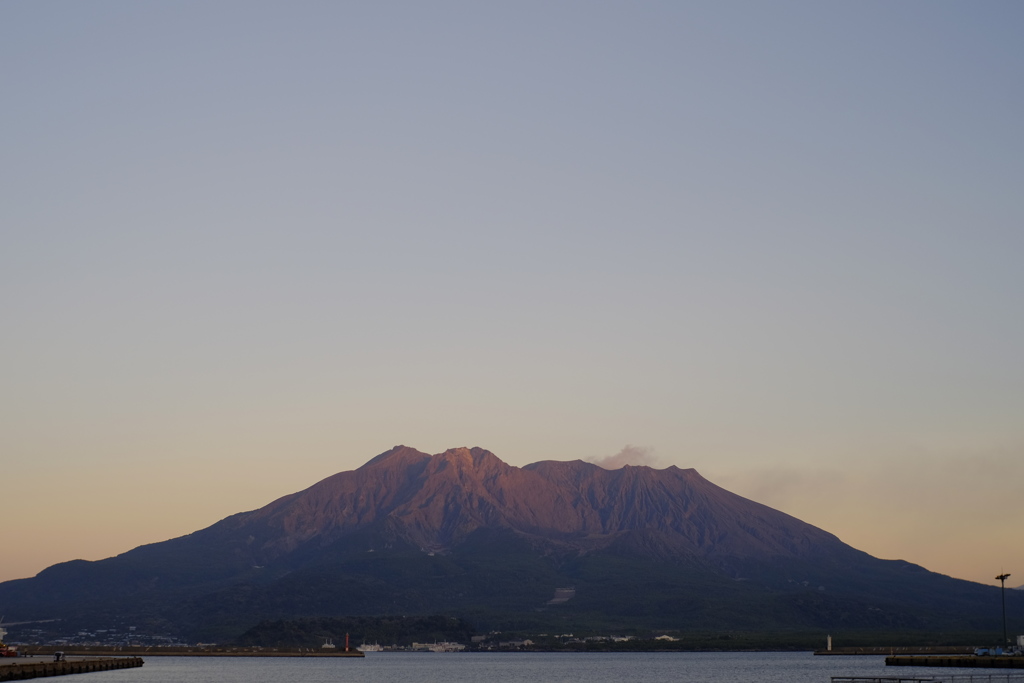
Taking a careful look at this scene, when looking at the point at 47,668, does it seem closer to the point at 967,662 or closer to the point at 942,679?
the point at 942,679

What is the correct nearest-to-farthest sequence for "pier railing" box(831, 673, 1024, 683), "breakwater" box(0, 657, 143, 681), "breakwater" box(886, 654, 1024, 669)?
1. "pier railing" box(831, 673, 1024, 683)
2. "breakwater" box(0, 657, 143, 681)
3. "breakwater" box(886, 654, 1024, 669)

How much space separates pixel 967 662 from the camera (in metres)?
142

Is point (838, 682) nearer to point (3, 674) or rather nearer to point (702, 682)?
point (702, 682)

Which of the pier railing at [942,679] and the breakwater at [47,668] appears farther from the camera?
the breakwater at [47,668]

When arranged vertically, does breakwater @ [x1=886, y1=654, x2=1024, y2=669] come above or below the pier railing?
below

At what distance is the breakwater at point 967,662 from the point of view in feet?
434

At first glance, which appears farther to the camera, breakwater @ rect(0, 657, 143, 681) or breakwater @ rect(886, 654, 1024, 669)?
breakwater @ rect(886, 654, 1024, 669)

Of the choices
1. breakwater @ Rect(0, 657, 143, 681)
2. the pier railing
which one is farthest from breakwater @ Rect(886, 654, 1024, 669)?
breakwater @ Rect(0, 657, 143, 681)

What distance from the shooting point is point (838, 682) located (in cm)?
10812

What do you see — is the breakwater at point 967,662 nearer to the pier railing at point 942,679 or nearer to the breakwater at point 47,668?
the pier railing at point 942,679

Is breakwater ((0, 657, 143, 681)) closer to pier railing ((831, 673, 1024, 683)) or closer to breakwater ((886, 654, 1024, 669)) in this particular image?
pier railing ((831, 673, 1024, 683))

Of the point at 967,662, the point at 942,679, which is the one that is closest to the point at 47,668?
the point at 942,679

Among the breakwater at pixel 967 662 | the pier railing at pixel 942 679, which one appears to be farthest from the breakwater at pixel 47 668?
the breakwater at pixel 967 662

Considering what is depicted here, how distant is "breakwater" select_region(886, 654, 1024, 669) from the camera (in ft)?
434
